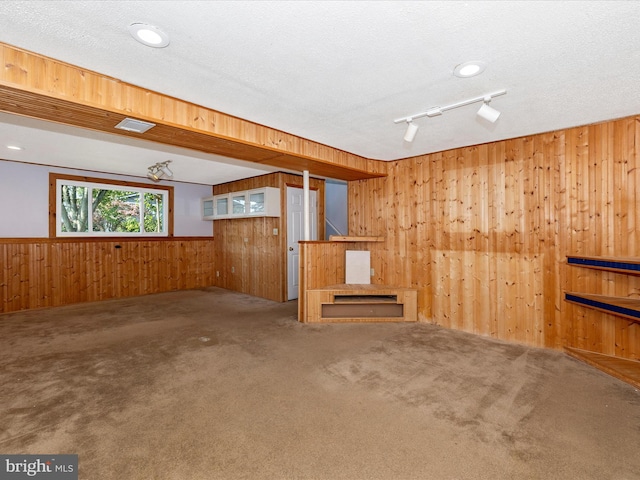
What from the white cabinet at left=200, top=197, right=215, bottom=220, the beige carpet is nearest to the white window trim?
the white cabinet at left=200, top=197, right=215, bottom=220

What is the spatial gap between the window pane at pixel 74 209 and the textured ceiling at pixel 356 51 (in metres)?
4.62

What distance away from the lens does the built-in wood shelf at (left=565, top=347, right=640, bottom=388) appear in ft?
8.62

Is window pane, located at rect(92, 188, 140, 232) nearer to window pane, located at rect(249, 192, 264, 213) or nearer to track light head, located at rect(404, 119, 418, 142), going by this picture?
window pane, located at rect(249, 192, 264, 213)

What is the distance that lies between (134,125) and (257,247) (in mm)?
3971

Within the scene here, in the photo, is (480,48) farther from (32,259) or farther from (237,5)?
(32,259)

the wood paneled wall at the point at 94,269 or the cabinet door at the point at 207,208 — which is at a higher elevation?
the cabinet door at the point at 207,208

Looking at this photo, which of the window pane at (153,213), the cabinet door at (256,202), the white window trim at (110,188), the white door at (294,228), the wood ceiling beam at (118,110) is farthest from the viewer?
the window pane at (153,213)

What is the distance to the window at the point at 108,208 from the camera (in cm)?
552

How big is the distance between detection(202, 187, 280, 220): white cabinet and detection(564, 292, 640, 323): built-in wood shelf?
4590 mm

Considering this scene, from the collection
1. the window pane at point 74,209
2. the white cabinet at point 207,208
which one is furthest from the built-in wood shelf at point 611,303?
the window pane at point 74,209

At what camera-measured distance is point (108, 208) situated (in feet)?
20.0

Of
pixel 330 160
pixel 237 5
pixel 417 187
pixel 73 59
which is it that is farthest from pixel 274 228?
pixel 237 5

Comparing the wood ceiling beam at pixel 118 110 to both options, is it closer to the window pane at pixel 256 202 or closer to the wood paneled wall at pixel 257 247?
the window pane at pixel 256 202

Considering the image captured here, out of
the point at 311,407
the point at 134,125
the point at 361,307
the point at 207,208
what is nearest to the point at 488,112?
the point at 311,407
